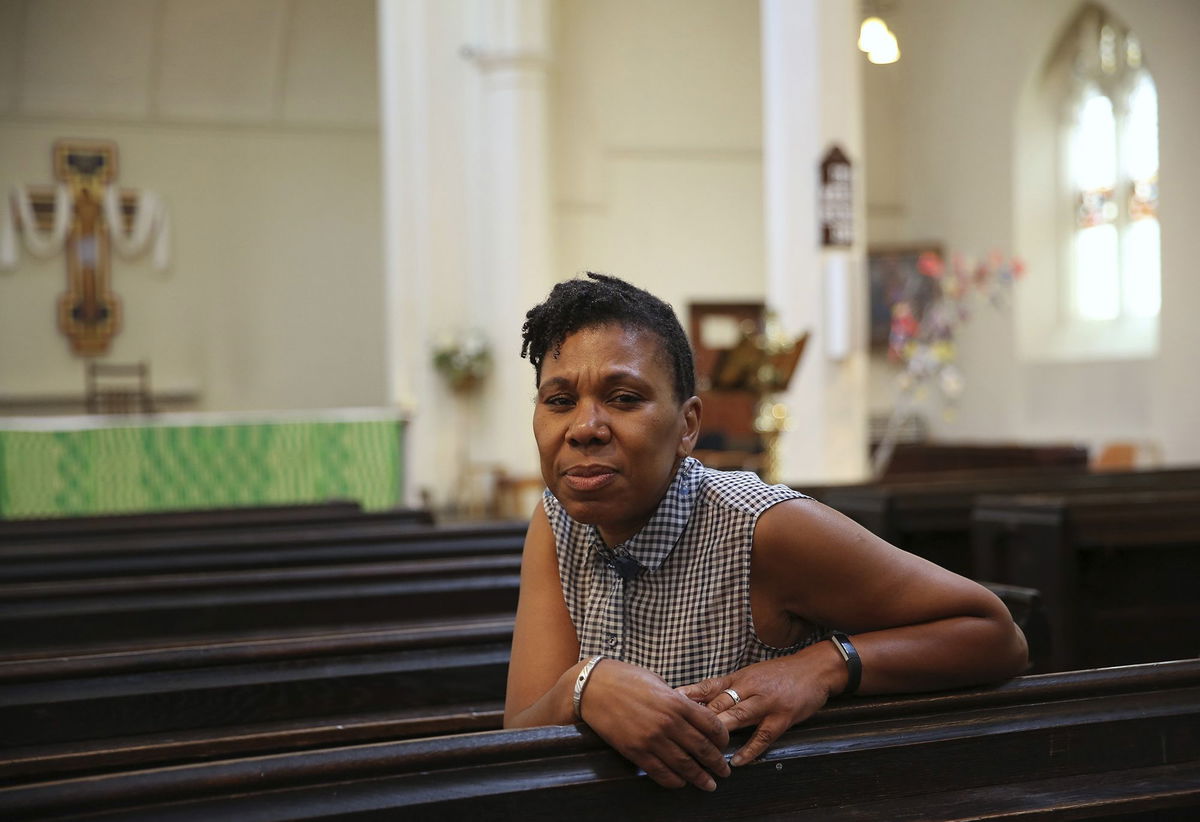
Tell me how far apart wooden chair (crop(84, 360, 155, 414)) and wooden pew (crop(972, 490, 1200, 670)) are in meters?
11.8

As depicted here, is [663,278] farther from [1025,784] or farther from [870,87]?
[1025,784]

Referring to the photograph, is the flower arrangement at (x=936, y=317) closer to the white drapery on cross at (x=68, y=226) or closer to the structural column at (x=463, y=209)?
the structural column at (x=463, y=209)

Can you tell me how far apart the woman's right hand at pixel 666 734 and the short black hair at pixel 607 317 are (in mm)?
384

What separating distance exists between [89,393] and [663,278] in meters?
6.10

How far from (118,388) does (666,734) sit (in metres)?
14.1

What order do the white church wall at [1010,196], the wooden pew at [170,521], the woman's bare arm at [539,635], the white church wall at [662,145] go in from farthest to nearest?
the white church wall at [662,145] < the white church wall at [1010,196] < the wooden pew at [170,521] < the woman's bare arm at [539,635]

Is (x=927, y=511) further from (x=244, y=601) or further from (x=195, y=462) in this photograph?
(x=195, y=462)

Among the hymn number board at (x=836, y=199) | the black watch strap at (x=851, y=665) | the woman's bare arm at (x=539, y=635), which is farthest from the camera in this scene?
the hymn number board at (x=836, y=199)

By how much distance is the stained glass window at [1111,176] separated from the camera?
11.2 meters

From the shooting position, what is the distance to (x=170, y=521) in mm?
4906

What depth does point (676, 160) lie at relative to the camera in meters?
13.5

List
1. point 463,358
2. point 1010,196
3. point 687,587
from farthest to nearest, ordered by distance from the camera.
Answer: point 1010,196, point 463,358, point 687,587

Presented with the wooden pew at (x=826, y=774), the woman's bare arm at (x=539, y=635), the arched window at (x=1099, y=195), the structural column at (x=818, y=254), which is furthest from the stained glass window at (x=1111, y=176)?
the woman's bare arm at (x=539, y=635)

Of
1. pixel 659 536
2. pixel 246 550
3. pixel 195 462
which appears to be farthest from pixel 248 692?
pixel 195 462
